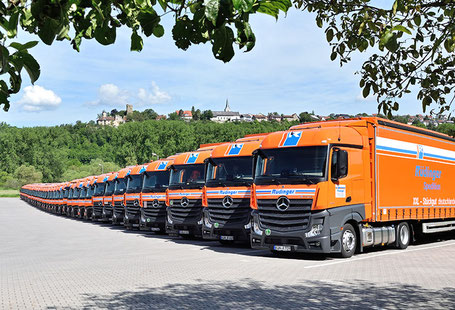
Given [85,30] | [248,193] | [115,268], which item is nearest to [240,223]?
[248,193]

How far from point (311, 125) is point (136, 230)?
44.6 feet

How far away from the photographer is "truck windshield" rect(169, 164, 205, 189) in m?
18.2

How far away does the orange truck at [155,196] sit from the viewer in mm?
20672

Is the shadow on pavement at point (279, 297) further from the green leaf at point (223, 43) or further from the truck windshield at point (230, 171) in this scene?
the truck windshield at point (230, 171)

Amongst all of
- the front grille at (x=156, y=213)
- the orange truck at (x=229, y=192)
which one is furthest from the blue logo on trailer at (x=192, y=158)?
the front grille at (x=156, y=213)

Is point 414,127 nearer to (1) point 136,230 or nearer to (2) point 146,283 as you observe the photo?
(2) point 146,283

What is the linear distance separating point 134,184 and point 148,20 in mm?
20794

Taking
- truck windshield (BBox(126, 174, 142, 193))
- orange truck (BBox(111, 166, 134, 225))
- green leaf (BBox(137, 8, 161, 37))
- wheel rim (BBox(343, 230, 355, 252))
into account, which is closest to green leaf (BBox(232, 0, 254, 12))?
green leaf (BBox(137, 8, 161, 37))

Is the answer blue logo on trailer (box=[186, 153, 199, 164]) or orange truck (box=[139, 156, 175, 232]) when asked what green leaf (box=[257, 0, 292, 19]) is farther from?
orange truck (box=[139, 156, 175, 232])

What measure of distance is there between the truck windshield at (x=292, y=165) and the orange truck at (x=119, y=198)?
12.8 meters

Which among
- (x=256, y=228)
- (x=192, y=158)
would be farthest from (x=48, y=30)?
(x=192, y=158)

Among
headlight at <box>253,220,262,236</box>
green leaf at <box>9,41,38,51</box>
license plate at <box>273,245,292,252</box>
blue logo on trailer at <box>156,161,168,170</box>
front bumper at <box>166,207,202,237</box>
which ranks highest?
blue logo on trailer at <box>156,161,168,170</box>

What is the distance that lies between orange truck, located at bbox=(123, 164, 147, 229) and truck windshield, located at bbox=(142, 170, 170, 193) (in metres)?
0.78

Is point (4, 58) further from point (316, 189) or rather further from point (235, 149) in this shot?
point (235, 149)
